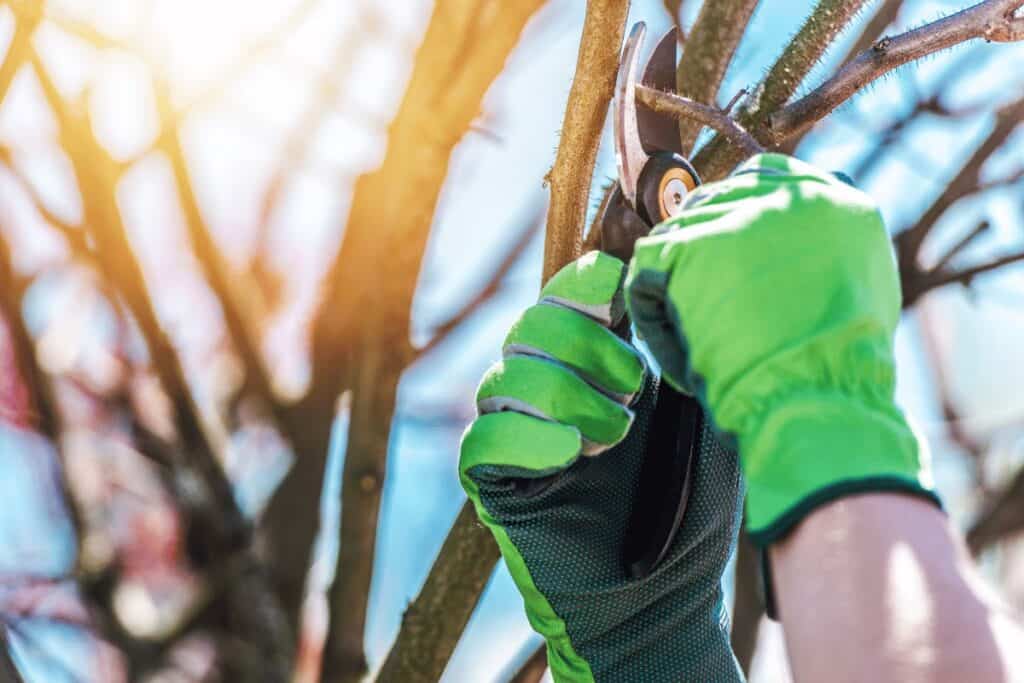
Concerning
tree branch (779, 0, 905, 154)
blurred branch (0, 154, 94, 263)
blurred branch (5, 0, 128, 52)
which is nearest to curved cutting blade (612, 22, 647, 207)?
tree branch (779, 0, 905, 154)

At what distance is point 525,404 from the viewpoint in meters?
1.05

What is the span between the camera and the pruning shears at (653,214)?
1080 mm

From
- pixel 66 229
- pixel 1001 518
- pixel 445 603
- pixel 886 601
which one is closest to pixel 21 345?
pixel 66 229

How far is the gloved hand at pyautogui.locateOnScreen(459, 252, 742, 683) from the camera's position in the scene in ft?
3.47

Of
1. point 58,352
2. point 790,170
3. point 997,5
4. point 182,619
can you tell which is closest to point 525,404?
point 790,170

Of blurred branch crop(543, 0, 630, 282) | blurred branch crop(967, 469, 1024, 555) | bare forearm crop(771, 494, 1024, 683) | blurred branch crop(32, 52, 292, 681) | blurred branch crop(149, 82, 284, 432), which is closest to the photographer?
bare forearm crop(771, 494, 1024, 683)

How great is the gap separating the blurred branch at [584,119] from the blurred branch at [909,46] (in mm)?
270

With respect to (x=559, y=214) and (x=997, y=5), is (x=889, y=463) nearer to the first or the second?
(x=559, y=214)

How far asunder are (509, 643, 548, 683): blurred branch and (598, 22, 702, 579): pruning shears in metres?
0.64

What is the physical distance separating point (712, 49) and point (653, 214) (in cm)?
60

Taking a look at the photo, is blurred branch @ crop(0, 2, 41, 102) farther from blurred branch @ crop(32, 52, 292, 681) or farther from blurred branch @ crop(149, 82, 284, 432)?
blurred branch @ crop(149, 82, 284, 432)

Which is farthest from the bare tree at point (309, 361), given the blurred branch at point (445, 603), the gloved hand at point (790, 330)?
the gloved hand at point (790, 330)

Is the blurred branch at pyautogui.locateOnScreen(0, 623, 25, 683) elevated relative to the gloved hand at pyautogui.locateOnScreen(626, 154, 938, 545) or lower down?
lower down

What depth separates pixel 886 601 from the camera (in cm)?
68
